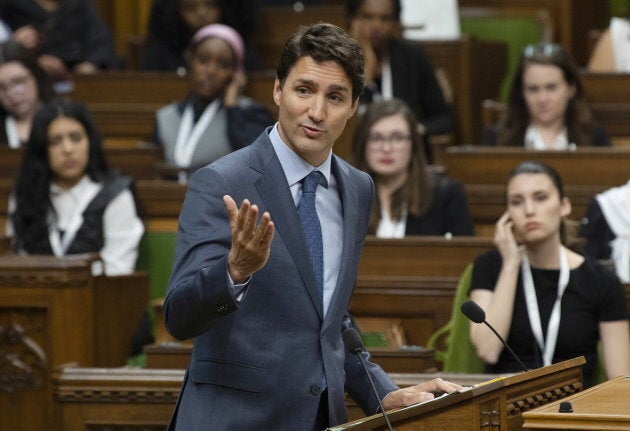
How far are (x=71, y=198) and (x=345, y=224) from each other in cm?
240

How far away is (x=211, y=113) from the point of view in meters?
5.30

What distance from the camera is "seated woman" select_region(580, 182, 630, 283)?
402cm

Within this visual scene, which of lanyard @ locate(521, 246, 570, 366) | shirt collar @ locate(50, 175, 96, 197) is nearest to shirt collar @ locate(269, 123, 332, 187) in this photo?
lanyard @ locate(521, 246, 570, 366)

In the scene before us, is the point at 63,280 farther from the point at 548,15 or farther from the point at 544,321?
the point at 548,15

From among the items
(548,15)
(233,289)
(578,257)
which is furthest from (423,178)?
(548,15)

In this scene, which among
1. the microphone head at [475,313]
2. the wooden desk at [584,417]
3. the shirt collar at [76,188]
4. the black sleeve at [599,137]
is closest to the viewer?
the wooden desk at [584,417]

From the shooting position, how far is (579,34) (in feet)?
24.3

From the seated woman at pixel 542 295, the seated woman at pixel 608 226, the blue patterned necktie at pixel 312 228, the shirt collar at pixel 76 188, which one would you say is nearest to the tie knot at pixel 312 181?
the blue patterned necktie at pixel 312 228

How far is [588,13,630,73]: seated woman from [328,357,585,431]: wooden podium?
148 inches

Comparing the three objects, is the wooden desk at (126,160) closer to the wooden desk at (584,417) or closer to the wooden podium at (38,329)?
the wooden podium at (38,329)

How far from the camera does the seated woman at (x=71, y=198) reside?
4.37 m

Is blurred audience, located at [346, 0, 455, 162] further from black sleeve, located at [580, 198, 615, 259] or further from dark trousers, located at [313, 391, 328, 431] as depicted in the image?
dark trousers, located at [313, 391, 328, 431]

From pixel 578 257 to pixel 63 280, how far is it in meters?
1.38

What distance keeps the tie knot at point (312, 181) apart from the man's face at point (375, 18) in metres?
3.44
